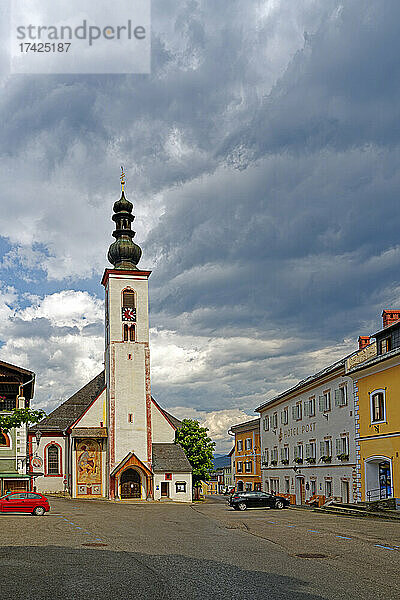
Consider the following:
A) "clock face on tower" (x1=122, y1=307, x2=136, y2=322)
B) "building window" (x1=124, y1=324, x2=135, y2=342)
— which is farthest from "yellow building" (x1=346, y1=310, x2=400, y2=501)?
"clock face on tower" (x1=122, y1=307, x2=136, y2=322)

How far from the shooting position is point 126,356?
69.7 m

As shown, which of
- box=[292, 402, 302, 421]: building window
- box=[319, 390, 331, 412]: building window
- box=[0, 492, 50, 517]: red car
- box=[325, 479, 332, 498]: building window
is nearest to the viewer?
box=[0, 492, 50, 517]: red car

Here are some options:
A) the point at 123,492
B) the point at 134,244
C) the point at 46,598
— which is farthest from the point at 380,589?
the point at 134,244

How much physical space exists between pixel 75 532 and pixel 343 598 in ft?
48.2

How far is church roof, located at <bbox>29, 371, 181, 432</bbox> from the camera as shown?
7462 cm

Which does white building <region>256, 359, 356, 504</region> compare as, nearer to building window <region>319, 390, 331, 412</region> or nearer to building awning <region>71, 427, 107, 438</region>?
building window <region>319, 390, 331, 412</region>

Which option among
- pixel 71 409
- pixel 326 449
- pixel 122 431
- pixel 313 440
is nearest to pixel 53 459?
pixel 71 409

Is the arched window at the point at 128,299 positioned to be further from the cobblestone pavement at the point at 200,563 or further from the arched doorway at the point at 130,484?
the cobblestone pavement at the point at 200,563

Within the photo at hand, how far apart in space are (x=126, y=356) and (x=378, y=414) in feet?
112

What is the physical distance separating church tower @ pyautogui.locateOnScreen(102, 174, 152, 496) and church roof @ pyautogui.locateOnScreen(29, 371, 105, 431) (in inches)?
189

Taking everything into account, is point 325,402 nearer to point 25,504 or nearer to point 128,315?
Answer: point 25,504

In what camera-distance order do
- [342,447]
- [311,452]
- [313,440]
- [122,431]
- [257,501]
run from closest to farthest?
[257,501] → [342,447] → [313,440] → [311,452] → [122,431]

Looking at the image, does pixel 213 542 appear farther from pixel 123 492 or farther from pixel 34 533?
pixel 123 492

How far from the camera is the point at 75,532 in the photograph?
2414 centimetres
